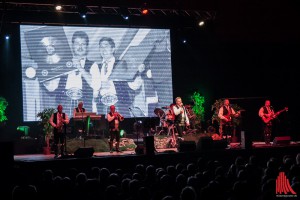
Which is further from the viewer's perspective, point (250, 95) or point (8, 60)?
point (250, 95)

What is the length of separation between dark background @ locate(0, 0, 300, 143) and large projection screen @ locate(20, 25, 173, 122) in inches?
21.2

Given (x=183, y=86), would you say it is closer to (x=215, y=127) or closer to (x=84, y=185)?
(x=215, y=127)

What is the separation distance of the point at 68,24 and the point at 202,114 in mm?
6243

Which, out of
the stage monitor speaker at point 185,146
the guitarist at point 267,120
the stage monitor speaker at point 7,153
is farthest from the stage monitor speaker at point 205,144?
the stage monitor speaker at point 7,153

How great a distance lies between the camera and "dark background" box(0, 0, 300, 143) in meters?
15.1

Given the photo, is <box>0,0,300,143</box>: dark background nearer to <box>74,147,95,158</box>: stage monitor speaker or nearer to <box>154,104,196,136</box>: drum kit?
<box>154,104,196,136</box>: drum kit

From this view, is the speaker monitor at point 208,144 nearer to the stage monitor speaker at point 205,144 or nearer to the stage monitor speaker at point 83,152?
the stage monitor speaker at point 205,144

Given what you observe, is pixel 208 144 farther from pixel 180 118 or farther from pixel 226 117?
pixel 226 117

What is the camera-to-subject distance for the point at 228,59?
19.7 metres

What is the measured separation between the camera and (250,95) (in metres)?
19.3

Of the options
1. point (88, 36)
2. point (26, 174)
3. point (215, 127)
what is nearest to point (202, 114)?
point (215, 127)

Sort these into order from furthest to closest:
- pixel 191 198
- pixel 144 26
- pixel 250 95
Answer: pixel 250 95 → pixel 144 26 → pixel 191 198
